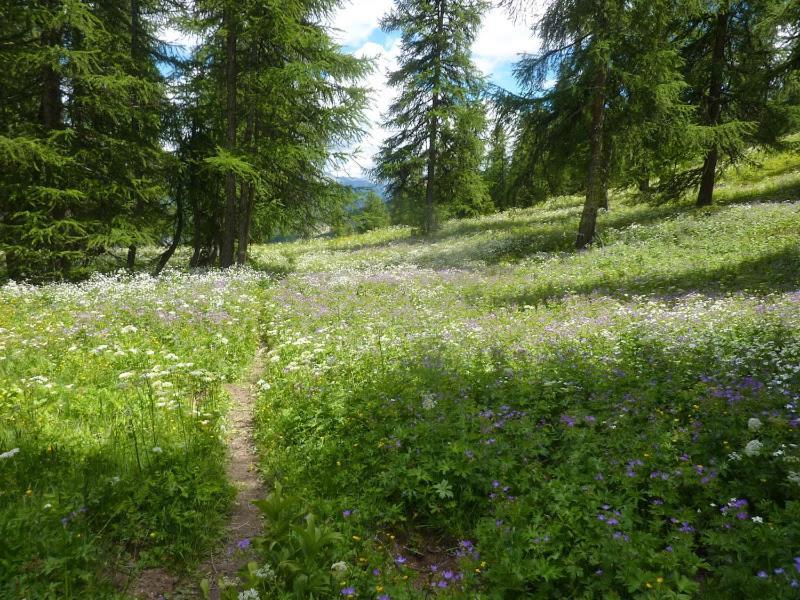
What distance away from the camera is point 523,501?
4.23 metres

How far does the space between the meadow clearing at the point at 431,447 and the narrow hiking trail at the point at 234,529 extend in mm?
113

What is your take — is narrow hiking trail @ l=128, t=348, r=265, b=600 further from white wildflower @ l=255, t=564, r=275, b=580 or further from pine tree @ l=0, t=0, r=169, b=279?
pine tree @ l=0, t=0, r=169, b=279

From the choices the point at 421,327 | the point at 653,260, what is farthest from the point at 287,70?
the point at 653,260

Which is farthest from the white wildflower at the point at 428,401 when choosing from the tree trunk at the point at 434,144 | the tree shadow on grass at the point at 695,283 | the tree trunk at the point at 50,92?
the tree trunk at the point at 434,144

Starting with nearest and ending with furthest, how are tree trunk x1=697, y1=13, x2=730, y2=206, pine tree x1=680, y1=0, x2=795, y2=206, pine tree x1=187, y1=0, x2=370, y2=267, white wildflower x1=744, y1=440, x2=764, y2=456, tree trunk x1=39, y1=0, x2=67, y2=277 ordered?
white wildflower x1=744, y1=440, x2=764, y2=456 → tree trunk x1=39, y1=0, x2=67, y2=277 → pine tree x1=187, y1=0, x2=370, y2=267 → pine tree x1=680, y1=0, x2=795, y2=206 → tree trunk x1=697, y1=13, x2=730, y2=206

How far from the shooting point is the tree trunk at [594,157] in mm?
16422

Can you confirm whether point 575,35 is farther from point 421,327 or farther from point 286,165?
point 421,327

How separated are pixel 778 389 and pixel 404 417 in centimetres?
431

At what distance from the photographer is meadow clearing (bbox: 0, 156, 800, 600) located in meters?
3.63

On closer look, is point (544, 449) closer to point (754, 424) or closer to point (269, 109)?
point (754, 424)

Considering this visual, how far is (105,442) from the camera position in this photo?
218 inches

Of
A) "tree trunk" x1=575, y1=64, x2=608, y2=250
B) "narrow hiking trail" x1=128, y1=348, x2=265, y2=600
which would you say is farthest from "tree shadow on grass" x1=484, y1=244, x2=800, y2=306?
"narrow hiking trail" x1=128, y1=348, x2=265, y2=600

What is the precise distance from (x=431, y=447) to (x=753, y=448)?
10.1 ft

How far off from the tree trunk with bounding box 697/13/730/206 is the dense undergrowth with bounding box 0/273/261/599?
867 inches
